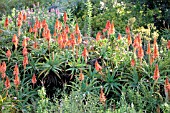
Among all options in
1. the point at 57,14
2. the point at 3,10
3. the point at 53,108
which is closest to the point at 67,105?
the point at 53,108

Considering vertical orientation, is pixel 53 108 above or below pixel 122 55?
below

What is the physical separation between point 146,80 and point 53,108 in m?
1.58

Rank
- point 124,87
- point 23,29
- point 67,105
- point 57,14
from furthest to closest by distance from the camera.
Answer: point 57,14 → point 23,29 → point 124,87 → point 67,105

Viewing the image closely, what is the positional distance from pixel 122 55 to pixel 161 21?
389 centimetres

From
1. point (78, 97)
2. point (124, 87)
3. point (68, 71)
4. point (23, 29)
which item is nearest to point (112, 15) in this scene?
point (23, 29)

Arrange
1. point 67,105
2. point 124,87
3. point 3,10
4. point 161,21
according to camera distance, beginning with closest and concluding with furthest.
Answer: point 67,105
point 124,87
point 161,21
point 3,10

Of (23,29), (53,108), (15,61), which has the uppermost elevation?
(23,29)

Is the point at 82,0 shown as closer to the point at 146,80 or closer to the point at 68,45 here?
the point at 68,45

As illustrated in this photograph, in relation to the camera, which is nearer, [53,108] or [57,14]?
[53,108]

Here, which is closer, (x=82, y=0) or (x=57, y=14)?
(x=57, y=14)

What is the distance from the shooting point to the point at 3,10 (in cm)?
1089

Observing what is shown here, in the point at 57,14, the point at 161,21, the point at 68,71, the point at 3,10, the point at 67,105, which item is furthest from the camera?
the point at 3,10

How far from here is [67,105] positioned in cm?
450

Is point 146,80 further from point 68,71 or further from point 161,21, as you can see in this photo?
point 161,21
